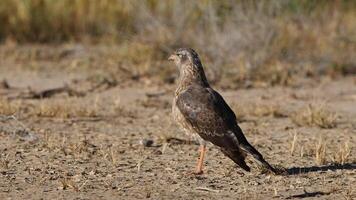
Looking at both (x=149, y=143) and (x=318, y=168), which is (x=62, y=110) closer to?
(x=149, y=143)

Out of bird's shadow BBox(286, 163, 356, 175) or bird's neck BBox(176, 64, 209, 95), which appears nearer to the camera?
bird's shadow BBox(286, 163, 356, 175)

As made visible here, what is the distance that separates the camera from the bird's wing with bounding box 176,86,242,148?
7.65 meters

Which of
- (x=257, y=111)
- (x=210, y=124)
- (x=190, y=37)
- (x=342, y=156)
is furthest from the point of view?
(x=190, y=37)

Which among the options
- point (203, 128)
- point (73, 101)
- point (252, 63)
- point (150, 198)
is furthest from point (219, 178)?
point (252, 63)

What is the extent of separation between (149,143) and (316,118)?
2286 millimetres

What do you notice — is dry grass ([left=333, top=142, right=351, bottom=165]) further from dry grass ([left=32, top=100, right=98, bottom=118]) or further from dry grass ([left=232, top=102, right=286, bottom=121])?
dry grass ([left=32, top=100, right=98, bottom=118])

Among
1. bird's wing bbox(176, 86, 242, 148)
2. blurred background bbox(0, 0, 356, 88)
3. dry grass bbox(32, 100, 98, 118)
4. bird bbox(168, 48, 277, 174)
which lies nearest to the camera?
bird bbox(168, 48, 277, 174)

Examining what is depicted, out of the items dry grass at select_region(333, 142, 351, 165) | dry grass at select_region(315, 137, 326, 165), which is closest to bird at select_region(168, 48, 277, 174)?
dry grass at select_region(315, 137, 326, 165)

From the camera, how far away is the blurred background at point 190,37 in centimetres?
1382

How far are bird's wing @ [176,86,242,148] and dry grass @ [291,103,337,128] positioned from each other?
9.15ft

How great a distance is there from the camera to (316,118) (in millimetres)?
10461

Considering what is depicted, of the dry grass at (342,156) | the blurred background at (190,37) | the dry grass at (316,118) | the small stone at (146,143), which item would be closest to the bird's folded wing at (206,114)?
the dry grass at (342,156)

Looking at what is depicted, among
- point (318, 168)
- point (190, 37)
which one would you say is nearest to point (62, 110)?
point (318, 168)

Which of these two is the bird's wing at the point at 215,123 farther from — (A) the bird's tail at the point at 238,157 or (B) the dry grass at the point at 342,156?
(B) the dry grass at the point at 342,156
